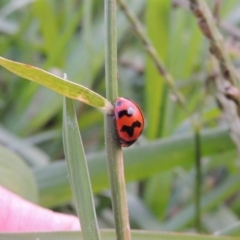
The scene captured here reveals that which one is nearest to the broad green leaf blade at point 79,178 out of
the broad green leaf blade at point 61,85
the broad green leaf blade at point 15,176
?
the broad green leaf blade at point 61,85

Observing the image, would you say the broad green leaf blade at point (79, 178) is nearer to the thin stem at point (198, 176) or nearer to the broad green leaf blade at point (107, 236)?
the broad green leaf blade at point (107, 236)

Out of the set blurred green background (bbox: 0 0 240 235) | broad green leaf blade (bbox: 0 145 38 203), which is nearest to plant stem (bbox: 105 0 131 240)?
broad green leaf blade (bbox: 0 145 38 203)

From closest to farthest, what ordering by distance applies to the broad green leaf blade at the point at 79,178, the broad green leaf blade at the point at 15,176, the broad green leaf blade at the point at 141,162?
the broad green leaf blade at the point at 79,178 < the broad green leaf blade at the point at 15,176 < the broad green leaf blade at the point at 141,162

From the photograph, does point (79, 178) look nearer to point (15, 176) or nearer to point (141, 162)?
point (15, 176)

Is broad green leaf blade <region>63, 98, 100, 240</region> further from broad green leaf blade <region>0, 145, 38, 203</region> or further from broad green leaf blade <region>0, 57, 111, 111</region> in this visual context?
broad green leaf blade <region>0, 145, 38, 203</region>

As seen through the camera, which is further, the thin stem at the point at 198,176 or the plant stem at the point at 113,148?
the thin stem at the point at 198,176

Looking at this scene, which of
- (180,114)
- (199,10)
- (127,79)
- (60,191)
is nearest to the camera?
(199,10)

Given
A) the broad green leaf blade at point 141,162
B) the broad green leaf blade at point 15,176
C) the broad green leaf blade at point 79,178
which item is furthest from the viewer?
the broad green leaf blade at point 141,162

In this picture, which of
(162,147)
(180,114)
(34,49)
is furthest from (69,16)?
(162,147)

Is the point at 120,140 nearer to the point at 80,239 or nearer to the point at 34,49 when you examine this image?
Result: the point at 80,239
